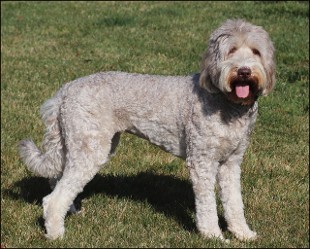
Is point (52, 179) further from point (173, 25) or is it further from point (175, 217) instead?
point (173, 25)

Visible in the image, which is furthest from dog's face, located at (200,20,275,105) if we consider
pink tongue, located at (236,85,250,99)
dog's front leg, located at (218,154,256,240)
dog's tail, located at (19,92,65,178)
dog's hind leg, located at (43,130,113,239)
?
dog's tail, located at (19,92,65,178)

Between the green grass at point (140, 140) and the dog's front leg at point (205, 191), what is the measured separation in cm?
14

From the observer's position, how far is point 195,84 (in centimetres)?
584

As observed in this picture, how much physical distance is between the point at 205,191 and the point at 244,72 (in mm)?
1149

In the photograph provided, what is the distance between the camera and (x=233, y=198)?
5.93m

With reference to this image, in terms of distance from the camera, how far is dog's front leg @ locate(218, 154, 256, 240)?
592cm

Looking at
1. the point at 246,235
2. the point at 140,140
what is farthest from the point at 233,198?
the point at 140,140

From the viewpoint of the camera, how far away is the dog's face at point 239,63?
5234mm

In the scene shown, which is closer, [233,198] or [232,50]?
[232,50]

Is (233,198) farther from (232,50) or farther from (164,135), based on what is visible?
(232,50)

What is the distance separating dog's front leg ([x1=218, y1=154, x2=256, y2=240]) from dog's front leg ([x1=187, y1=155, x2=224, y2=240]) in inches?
10.4

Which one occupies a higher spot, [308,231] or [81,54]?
[308,231]

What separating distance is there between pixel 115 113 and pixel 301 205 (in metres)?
2.23

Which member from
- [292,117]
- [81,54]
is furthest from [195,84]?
[81,54]
